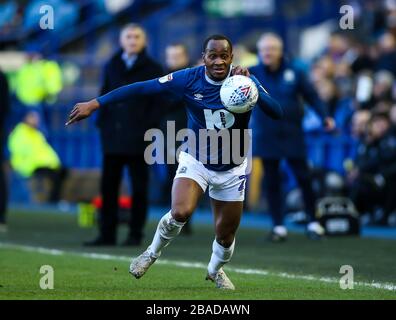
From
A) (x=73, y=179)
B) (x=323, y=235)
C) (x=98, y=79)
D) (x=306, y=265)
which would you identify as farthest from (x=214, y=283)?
(x=98, y=79)

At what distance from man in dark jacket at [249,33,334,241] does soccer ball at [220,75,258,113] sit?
5142 mm

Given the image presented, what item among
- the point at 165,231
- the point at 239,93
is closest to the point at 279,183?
the point at 165,231

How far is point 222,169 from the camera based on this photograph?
9.00m

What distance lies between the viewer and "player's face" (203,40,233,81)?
8789mm

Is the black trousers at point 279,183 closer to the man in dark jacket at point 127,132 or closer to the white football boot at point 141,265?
the man in dark jacket at point 127,132

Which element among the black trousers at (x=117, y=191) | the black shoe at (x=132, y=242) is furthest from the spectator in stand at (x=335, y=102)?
the black shoe at (x=132, y=242)

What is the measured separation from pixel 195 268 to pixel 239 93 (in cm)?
239

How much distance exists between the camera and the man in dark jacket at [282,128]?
45.6ft

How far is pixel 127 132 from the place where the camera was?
42.6 feet

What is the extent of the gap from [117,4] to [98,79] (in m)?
2.37

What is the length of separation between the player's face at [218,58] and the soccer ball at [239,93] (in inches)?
6.7
